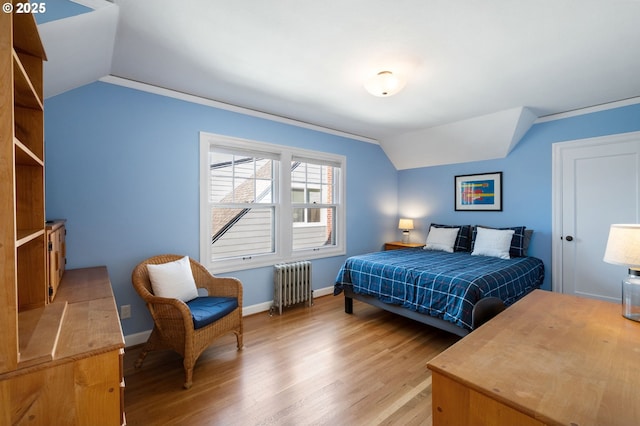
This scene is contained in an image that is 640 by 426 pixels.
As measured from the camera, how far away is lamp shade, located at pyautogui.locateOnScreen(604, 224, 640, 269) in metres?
1.41

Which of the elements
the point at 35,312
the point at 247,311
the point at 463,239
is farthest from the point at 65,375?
the point at 463,239

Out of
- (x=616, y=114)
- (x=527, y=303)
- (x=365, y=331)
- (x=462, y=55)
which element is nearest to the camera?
(x=527, y=303)

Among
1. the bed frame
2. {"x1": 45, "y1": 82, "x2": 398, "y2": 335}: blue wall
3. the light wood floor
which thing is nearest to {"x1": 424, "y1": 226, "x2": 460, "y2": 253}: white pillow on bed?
the light wood floor

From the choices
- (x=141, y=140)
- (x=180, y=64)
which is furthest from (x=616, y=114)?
(x=141, y=140)

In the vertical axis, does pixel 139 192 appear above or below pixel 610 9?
below

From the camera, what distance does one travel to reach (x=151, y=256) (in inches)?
109

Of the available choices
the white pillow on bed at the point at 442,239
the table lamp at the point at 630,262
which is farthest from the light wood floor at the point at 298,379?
the white pillow on bed at the point at 442,239

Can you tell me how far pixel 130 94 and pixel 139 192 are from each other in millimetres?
909

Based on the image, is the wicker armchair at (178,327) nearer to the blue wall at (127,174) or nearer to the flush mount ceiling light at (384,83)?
the blue wall at (127,174)

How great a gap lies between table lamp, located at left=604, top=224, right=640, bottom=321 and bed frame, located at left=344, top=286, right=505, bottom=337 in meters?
0.54

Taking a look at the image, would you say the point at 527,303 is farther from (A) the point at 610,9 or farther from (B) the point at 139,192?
(B) the point at 139,192

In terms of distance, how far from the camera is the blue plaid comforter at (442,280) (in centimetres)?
250

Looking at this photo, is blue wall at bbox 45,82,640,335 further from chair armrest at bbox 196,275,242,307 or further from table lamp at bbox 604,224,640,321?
table lamp at bbox 604,224,640,321

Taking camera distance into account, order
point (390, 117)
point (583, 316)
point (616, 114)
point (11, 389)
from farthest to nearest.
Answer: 1. point (390, 117)
2. point (616, 114)
3. point (583, 316)
4. point (11, 389)
